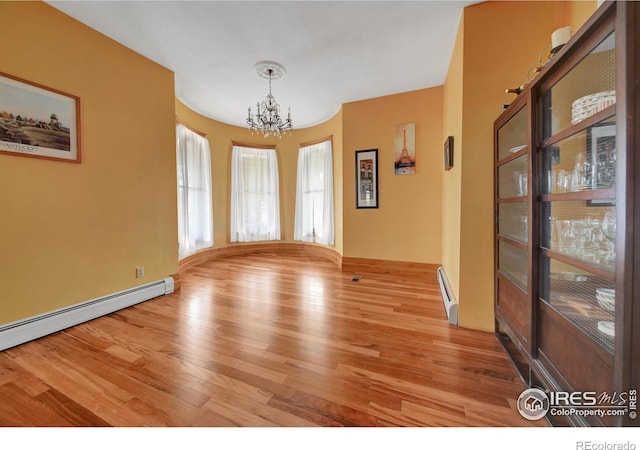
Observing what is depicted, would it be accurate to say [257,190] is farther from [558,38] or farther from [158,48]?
[558,38]

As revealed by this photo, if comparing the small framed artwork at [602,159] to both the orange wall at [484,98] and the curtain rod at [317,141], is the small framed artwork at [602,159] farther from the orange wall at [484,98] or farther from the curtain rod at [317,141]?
the curtain rod at [317,141]

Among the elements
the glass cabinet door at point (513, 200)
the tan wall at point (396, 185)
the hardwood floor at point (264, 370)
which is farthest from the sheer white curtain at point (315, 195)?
the glass cabinet door at point (513, 200)

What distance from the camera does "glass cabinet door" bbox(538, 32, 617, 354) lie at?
859mm

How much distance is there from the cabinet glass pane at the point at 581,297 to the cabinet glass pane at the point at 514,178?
1.67 feet

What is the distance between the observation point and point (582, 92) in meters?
1.02

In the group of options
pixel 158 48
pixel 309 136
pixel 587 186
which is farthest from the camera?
pixel 309 136

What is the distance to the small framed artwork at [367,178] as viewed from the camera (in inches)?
152

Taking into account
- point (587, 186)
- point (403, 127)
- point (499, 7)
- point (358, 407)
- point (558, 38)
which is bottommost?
point (358, 407)

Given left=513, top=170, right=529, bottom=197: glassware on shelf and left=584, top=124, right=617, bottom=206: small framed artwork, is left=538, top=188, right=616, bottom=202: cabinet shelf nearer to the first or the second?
left=584, top=124, right=617, bottom=206: small framed artwork

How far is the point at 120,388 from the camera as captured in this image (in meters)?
1.40

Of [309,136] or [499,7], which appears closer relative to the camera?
[499,7]

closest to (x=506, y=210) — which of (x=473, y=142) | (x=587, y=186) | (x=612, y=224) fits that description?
(x=473, y=142)

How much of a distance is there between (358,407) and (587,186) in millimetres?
1451

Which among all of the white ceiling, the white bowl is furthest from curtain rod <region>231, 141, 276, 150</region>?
the white bowl
